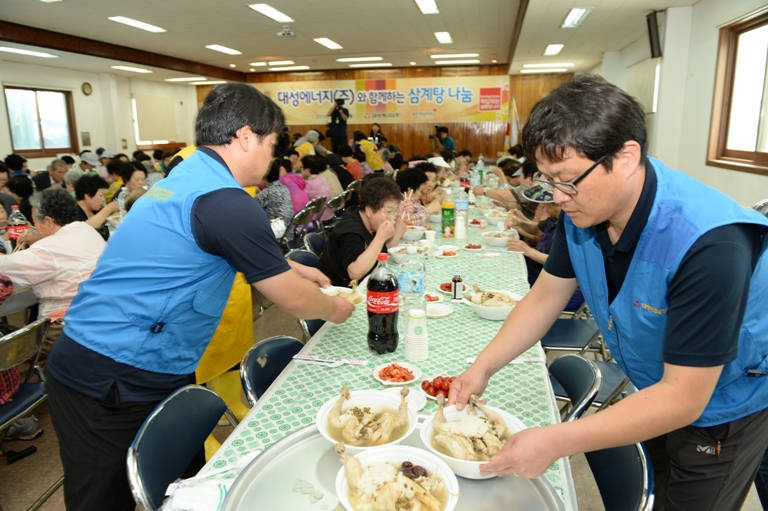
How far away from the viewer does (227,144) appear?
1.55 meters

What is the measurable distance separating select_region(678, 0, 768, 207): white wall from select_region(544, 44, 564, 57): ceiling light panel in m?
3.73

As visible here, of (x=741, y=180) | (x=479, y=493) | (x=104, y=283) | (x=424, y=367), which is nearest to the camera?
(x=479, y=493)

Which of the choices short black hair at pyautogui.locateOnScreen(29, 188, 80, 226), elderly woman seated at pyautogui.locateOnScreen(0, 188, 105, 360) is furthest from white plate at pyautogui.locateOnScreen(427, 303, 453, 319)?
short black hair at pyautogui.locateOnScreen(29, 188, 80, 226)

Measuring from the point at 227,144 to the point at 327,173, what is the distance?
228 inches

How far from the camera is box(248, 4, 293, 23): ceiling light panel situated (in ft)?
26.5

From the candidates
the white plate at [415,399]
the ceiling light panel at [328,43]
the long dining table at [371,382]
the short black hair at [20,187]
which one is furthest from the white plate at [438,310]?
the ceiling light panel at [328,43]

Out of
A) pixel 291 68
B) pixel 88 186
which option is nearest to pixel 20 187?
pixel 88 186

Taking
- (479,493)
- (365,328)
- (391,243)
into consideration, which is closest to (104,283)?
(365,328)

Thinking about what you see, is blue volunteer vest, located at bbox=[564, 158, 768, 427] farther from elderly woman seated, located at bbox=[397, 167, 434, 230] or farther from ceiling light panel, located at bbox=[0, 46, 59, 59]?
ceiling light panel, located at bbox=[0, 46, 59, 59]

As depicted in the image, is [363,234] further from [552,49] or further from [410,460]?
[552,49]

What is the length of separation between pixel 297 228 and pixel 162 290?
4197 millimetres

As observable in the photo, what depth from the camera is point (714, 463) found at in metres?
1.24

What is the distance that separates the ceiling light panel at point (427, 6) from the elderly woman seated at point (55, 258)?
6.82 metres

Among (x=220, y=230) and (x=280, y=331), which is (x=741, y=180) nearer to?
(x=280, y=331)
